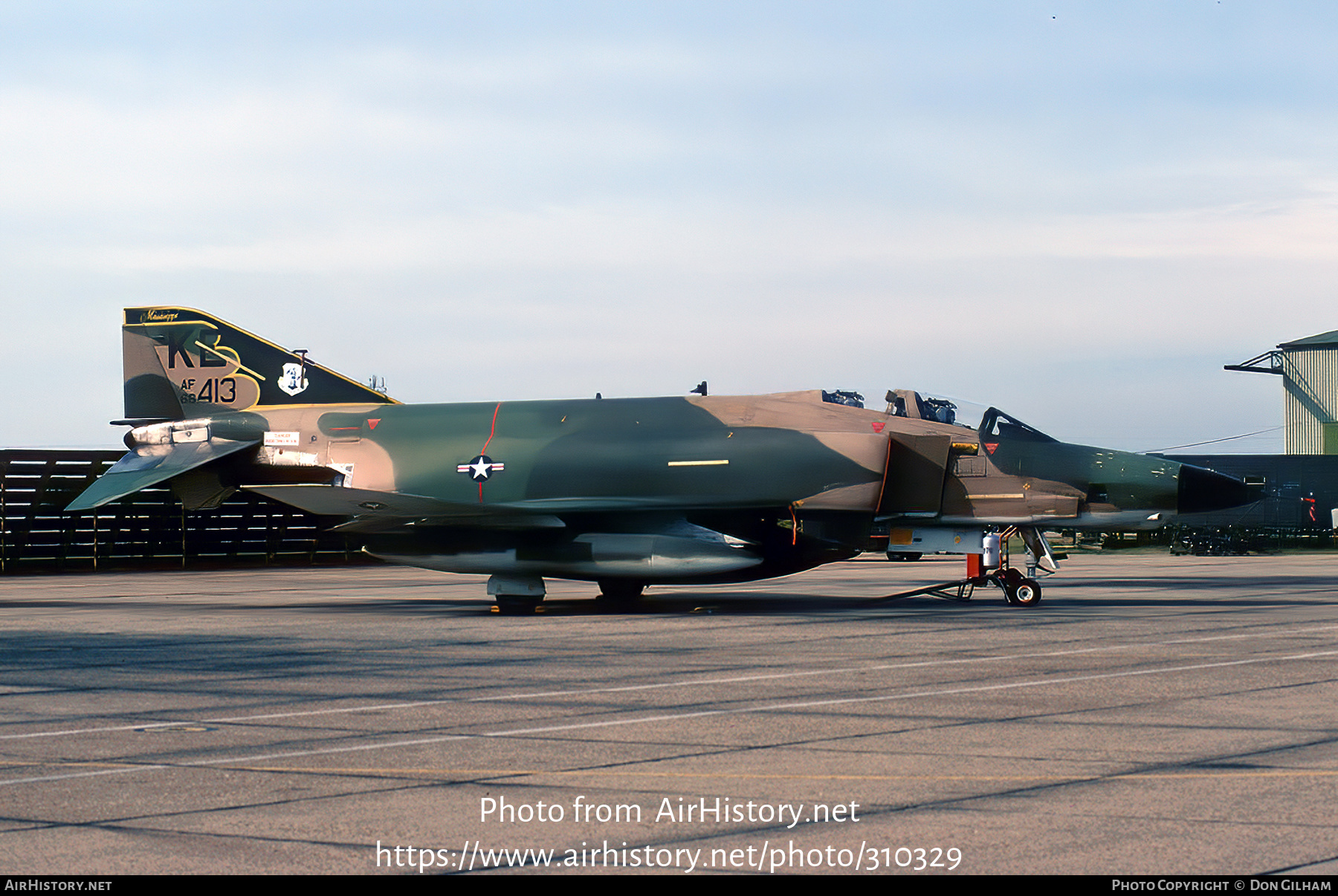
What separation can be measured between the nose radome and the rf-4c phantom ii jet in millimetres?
25

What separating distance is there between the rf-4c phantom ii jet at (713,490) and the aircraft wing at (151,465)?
0.07 meters

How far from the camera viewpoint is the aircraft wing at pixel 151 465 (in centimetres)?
1702

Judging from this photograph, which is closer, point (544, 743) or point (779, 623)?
point (544, 743)

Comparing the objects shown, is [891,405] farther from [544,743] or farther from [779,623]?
[544,743]

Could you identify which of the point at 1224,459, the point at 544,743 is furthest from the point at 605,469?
the point at 1224,459

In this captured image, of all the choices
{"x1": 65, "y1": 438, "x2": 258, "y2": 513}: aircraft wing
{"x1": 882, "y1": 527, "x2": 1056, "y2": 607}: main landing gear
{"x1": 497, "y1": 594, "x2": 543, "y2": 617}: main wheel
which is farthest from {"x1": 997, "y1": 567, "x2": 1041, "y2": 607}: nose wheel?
{"x1": 65, "y1": 438, "x2": 258, "y2": 513}: aircraft wing

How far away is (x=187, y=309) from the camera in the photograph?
19.8m

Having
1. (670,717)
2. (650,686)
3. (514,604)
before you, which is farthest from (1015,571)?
(670,717)

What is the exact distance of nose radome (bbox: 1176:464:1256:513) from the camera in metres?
15.5

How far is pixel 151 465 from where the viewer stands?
18.1m

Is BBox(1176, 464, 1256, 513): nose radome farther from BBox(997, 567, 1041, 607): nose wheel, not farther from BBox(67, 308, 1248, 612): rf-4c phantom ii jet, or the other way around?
BBox(997, 567, 1041, 607): nose wheel

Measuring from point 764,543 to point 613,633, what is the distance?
3.65 meters

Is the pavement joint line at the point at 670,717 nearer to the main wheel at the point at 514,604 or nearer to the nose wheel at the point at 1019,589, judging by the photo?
the nose wheel at the point at 1019,589
